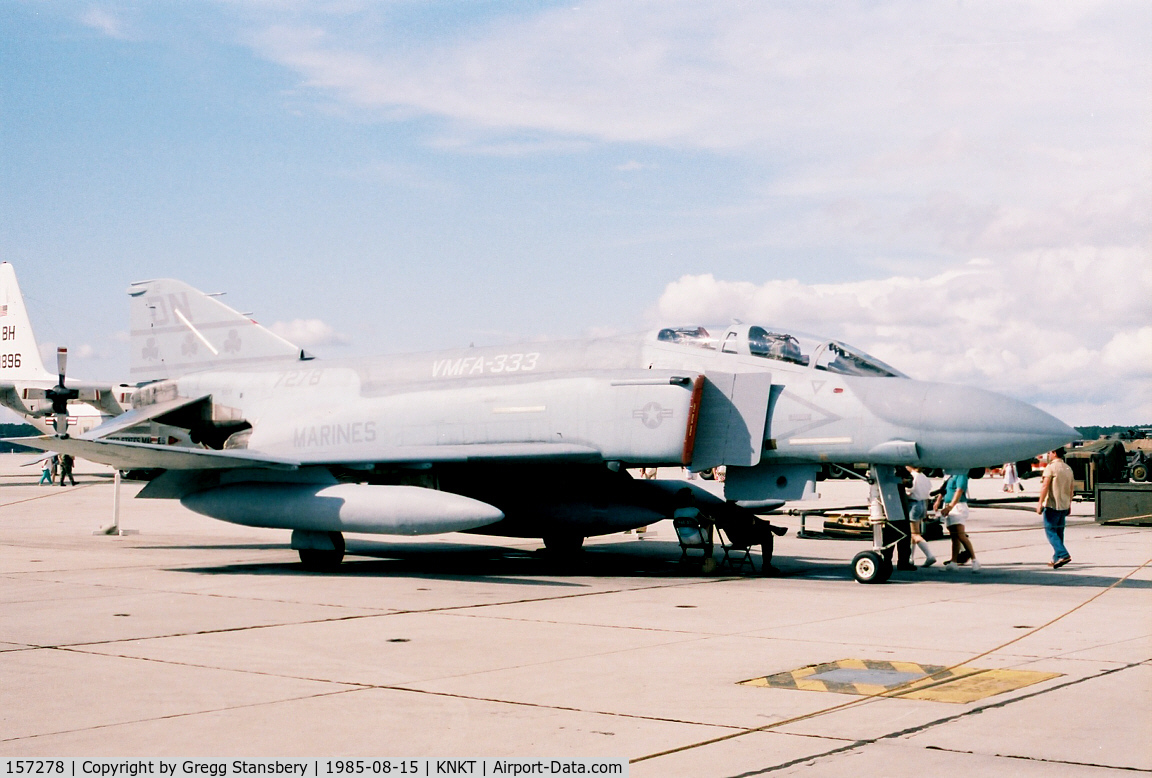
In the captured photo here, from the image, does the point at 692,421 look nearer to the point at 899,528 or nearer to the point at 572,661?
the point at 899,528

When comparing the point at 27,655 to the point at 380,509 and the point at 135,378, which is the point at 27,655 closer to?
the point at 380,509

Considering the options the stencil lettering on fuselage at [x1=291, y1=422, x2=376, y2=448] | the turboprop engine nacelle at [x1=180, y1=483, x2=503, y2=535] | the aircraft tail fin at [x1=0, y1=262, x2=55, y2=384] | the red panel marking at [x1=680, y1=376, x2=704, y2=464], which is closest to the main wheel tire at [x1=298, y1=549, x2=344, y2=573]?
the turboprop engine nacelle at [x1=180, y1=483, x2=503, y2=535]

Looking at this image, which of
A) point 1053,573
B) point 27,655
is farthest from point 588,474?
point 27,655

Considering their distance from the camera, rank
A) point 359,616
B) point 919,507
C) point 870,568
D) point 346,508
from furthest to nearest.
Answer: point 919,507, point 346,508, point 870,568, point 359,616

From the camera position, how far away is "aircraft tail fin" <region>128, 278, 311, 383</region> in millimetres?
18750

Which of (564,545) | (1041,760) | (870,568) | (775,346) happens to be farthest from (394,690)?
(564,545)

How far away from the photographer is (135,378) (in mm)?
19812

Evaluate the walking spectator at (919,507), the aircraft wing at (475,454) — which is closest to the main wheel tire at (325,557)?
the aircraft wing at (475,454)

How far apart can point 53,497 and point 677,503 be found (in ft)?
76.1

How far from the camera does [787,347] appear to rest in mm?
13352

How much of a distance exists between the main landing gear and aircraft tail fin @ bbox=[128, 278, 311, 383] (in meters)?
4.75

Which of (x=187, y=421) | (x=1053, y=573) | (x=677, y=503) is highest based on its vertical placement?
(x=187, y=421)
